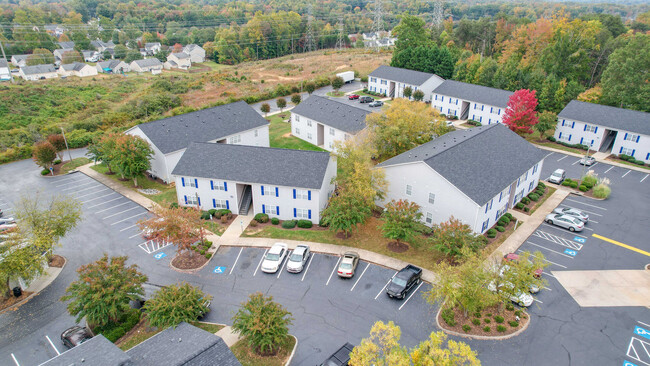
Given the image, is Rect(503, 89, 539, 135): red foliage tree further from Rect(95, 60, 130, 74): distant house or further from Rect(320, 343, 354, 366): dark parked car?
Rect(95, 60, 130, 74): distant house

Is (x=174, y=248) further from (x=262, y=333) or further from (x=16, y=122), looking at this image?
(x=16, y=122)

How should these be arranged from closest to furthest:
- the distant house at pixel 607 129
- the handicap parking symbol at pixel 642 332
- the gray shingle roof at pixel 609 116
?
the handicap parking symbol at pixel 642 332, the distant house at pixel 607 129, the gray shingle roof at pixel 609 116

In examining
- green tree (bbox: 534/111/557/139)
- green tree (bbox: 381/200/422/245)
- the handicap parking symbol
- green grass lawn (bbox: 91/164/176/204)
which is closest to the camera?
the handicap parking symbol

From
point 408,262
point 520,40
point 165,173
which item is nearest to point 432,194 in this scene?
point 408,262

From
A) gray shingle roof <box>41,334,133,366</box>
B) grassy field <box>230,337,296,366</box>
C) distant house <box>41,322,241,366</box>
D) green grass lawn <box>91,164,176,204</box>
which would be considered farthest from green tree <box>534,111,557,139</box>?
gray shingle roof <box>41,334,133,366</box>

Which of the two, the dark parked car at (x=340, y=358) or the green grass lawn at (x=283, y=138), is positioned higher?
the green grass lawn at (x=283, y=138)

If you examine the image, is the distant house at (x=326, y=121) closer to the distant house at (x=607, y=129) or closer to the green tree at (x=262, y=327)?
the distant house at (x=607, y=129)

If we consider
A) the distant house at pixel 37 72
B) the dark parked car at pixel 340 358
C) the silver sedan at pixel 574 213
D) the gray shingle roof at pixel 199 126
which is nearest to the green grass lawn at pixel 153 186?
the gray shingle roof at pixel 199 126
